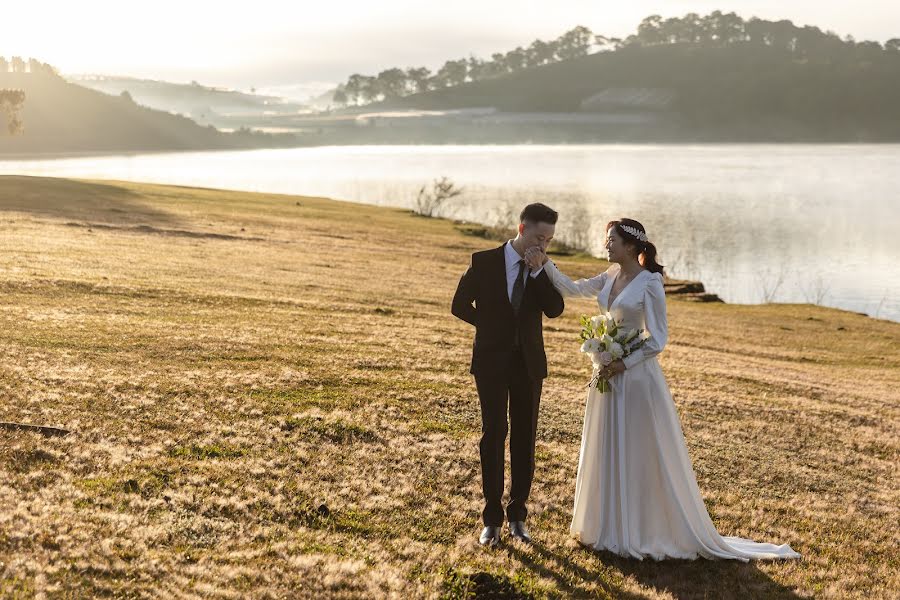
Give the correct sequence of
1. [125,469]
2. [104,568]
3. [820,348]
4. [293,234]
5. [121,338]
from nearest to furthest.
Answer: [104,568] → [125,469] → [121,338] → [820,348] → [293,234]

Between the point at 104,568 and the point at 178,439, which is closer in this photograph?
the point at 104,568

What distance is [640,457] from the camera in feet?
29.4

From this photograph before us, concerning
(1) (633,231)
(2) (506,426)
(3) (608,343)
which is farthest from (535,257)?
(2) (506,426)

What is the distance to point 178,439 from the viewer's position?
464 inches

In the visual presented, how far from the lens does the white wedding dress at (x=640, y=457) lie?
895cm

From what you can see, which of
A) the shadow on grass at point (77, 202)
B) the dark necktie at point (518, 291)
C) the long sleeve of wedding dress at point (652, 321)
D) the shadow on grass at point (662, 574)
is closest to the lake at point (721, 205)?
Result: the shadow on grass at point (77, 202)

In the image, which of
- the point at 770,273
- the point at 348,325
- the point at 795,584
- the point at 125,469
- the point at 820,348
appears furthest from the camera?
the point at 770,273

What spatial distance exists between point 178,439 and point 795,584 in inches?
307

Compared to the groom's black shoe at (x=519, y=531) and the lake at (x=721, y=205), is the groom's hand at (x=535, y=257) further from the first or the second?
the lake at (x=721, y=205)

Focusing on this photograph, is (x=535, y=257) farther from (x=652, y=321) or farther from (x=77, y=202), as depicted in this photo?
(x=77, y=202)

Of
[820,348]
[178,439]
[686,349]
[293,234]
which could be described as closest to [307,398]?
[178,439]

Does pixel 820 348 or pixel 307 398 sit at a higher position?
pixel 307 398

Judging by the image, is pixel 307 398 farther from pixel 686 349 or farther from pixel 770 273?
pixel 770 273

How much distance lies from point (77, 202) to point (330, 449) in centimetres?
4232
